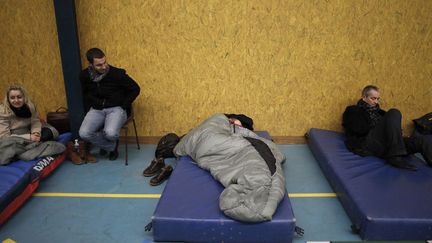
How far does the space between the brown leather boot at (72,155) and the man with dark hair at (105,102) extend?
0.30 ft

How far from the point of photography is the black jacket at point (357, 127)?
10.3ft

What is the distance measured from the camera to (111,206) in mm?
2652

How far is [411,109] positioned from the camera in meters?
3.79

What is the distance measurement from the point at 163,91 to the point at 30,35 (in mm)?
1634

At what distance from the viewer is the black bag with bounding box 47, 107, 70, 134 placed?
3.74 metres

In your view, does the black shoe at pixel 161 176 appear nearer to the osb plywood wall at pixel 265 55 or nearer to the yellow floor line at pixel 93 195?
the yellow floor line at pixel 93 195

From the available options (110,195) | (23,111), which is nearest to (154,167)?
(110,195)

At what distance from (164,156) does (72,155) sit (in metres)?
0.97

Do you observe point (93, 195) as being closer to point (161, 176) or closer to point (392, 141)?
point (161, 176)

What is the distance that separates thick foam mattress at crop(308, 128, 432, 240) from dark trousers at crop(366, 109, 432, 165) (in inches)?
3.7

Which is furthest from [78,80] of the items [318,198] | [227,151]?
[318,198]

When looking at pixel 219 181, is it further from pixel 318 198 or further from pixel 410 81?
pixel 410 81

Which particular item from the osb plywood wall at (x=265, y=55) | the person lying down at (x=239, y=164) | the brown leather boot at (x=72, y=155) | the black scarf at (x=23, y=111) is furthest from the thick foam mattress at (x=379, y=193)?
the black scarf at (x=23, y=111)

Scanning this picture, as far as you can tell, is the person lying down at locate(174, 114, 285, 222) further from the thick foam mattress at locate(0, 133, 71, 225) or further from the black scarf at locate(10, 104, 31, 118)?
the black scarf at locate(10, 104, 31, 118)
